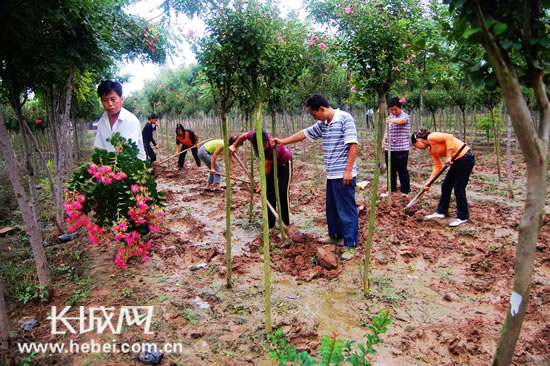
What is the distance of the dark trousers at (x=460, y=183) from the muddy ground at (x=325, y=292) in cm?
28

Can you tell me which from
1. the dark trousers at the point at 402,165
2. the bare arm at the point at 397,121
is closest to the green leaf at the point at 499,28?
the bare arm at the point at 397,121

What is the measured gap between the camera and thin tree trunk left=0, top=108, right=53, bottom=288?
8.52 ft

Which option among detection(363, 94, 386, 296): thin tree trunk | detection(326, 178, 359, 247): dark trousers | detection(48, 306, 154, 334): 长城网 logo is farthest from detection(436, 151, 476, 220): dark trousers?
detection(48, 306, 154, 334): 长城网 logo

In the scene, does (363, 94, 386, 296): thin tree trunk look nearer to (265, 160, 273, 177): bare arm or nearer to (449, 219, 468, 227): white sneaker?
(265, 160, 273, 177): bare arm

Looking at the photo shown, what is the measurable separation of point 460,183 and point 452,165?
296 mm

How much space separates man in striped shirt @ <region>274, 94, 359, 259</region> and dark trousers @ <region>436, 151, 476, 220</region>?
1803mm

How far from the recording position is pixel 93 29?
3.44 meters

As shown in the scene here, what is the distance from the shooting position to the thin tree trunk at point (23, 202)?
102 inches

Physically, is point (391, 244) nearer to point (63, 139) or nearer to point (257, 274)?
point (257, 274)

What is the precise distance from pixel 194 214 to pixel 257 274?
2866 mm

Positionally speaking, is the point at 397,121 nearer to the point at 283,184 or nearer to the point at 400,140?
the point at 400,140

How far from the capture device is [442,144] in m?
4.94

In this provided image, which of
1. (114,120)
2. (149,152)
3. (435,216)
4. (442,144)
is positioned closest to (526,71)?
(114,120)

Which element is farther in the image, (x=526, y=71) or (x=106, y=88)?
(x=106, y=88)
